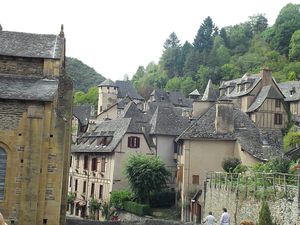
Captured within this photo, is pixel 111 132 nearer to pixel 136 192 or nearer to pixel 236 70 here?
pixel 136 192

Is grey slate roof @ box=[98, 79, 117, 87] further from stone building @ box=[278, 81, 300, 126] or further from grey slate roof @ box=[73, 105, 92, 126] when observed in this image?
stone building @ box=[278, 81, 300, 126]

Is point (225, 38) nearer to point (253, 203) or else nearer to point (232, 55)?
point (232, 55)

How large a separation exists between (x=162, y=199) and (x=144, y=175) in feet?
12.6

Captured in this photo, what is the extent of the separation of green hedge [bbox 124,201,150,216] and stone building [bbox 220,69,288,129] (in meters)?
21.4

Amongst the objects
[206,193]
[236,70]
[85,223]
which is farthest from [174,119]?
[236,70]

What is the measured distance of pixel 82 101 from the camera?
146000mm

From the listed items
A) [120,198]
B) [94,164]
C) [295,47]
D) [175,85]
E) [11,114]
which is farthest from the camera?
[175,85]

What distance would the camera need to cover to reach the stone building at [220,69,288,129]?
65.7m

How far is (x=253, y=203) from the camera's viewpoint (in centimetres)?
3241

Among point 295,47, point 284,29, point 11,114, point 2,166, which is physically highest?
point 284,29

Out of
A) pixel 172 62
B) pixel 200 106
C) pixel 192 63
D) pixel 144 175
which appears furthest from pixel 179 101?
pixel 144 175

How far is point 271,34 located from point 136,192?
330 feet

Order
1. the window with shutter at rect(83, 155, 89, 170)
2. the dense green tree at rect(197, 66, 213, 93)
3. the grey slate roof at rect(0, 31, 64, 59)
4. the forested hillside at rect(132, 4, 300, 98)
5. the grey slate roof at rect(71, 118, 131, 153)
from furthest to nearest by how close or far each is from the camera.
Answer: the dense green tree at rect(197, 66, 213, 93) → the forested hillside at rect(132, 4, 300, 98) → the window with shutter at rect(83, 155, 89, 170) → the grey slate roof at rect(71, 118, 131, 153) → the grey slate roof at rect(0, 31, 64, 59)

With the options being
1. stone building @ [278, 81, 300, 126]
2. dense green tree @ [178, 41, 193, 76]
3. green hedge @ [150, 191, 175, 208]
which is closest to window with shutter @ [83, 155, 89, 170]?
green hedge @ [150, 191, 175, 208]
